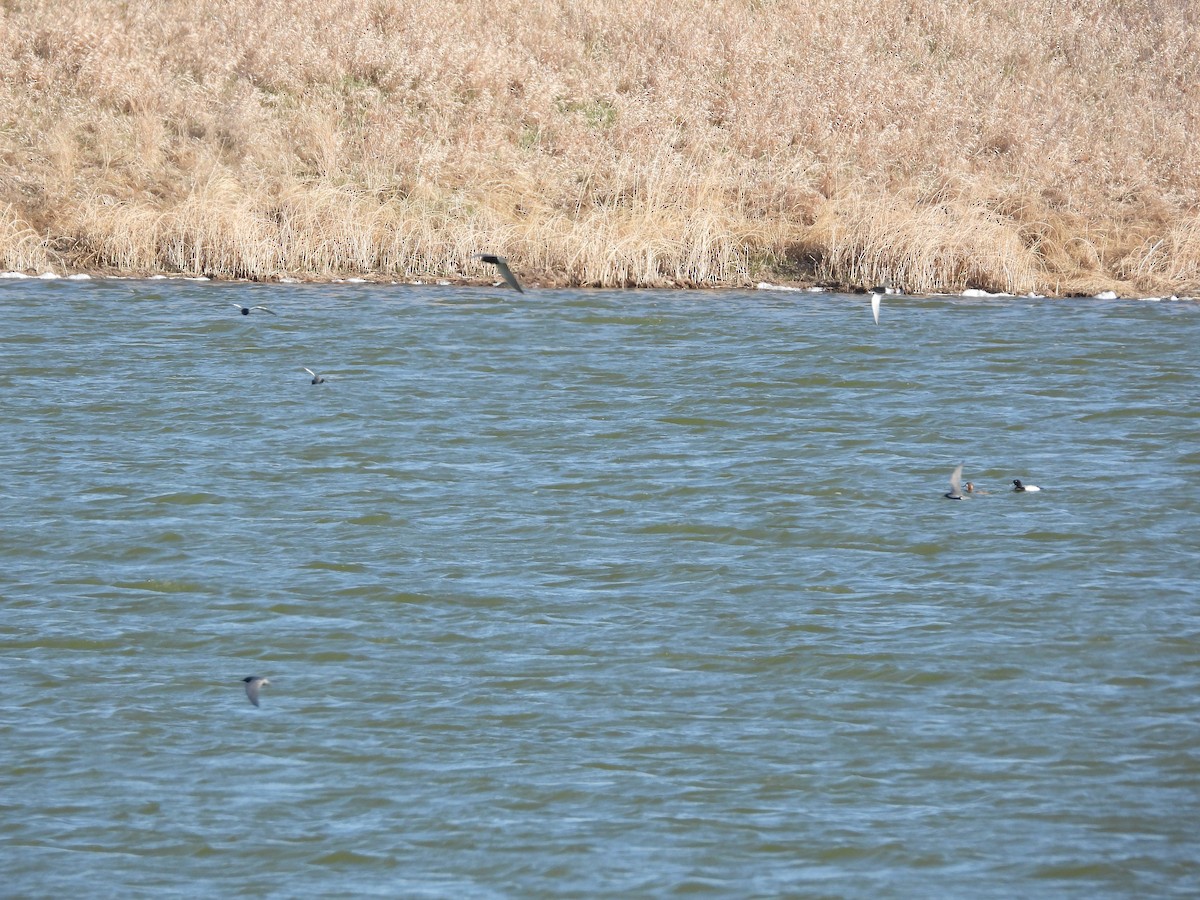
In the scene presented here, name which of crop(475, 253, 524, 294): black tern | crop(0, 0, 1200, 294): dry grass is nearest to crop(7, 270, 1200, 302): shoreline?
crop(0, 0, 1200, 294): dry grass

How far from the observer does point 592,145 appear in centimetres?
2361

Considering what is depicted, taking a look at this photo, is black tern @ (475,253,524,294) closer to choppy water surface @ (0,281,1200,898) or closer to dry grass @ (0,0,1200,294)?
choppy water surface @ (0,281,1200,898)

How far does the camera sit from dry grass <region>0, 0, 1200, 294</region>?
2103cm

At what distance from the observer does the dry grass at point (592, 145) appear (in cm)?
2103

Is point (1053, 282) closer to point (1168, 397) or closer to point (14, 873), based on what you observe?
point (1168, 397)

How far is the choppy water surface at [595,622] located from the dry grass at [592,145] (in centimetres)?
380

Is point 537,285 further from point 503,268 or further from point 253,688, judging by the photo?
point 253,688

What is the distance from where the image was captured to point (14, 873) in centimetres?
650

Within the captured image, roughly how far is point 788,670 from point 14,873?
4082 millimetres

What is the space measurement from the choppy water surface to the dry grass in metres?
3.80

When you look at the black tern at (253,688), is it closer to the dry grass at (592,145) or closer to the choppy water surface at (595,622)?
the choppy water surface at (595,622)

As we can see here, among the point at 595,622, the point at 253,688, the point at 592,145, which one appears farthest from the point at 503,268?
the point at 592,145

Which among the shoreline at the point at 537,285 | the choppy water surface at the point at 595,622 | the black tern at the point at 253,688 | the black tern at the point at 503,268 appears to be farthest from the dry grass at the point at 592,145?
the black tern at the point at 253,688

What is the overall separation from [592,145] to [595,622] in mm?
15292
